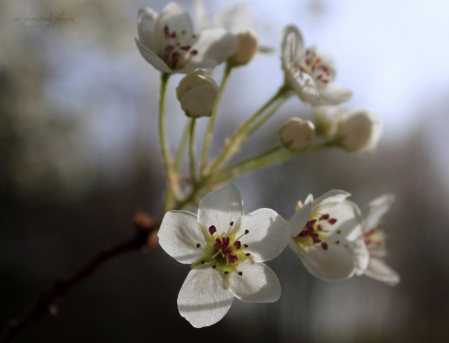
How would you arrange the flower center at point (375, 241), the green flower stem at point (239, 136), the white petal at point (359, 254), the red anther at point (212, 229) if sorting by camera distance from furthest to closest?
the flower center at point (375, 241), the green flower stem at point (239, 136), the white petal at point (359, 254), the red anther at point (212, 229)

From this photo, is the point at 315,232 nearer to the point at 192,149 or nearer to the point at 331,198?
the point at 331,198

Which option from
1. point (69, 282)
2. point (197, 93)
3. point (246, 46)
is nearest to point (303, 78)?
point (246, 46)

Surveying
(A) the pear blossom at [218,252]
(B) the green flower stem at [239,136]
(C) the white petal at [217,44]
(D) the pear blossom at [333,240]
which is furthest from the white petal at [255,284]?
(C) the white petal at [217,44]

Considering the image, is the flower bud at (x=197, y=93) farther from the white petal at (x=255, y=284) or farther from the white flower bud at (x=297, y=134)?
the white petal at (x=255, y=284)

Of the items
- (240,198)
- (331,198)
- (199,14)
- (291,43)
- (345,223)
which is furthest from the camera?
(199,14)

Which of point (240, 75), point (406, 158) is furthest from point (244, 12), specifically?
point (406, 158)

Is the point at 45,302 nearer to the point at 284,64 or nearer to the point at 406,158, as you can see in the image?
the point at 284,64
